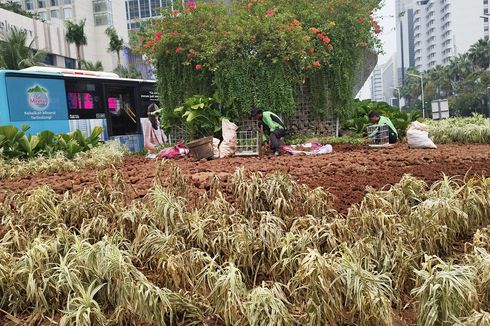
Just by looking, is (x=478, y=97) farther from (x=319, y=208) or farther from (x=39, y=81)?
(x=319, y=208)

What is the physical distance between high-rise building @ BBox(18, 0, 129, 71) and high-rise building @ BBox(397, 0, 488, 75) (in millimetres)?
59078

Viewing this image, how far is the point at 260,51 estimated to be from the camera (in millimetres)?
9570

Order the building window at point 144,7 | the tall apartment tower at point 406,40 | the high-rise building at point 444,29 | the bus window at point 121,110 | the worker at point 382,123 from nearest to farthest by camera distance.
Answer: the worker at point 382,123 → the bus window at point 121,110 → the building window at point 144,7 → the high-rise building at point 444,29 → the tall apartment tower at point 406,40

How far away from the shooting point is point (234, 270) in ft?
8.48

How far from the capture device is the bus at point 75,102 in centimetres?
1137

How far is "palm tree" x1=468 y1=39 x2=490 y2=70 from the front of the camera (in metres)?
59.5

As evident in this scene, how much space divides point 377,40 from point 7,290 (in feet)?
34.3

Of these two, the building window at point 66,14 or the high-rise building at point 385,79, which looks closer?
the building window at point 66,14

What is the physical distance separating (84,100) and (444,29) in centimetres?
10383

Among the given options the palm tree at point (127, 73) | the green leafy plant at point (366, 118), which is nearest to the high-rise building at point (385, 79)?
the palm tree at point (127, 73)

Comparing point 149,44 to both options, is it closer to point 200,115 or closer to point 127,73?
point 200,115

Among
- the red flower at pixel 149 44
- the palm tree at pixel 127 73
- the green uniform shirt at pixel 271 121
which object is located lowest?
the green uniform shirt at pixel 271 121

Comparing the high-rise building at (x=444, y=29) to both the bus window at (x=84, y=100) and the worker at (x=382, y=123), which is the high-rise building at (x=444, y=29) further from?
the worker at (x=382, y=123)

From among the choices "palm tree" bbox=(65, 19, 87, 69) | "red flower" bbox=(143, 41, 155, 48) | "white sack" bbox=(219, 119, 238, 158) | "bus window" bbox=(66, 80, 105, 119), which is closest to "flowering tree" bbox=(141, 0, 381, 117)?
"red flower" bbox=(143, 41, 155, 48)
